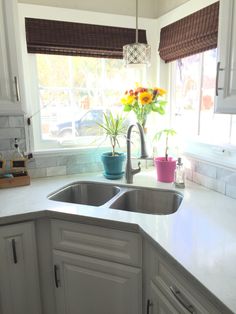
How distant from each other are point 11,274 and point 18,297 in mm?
145

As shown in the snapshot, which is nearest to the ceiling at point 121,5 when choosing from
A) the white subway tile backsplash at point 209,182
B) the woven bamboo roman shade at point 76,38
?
the woven bamboo roman shade at point 76,38

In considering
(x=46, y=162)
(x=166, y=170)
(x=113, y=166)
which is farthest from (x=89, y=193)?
(x=166, y=170)

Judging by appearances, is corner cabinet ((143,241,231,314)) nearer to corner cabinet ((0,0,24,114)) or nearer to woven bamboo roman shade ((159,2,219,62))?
corner cabinet ((0,0,24,114))

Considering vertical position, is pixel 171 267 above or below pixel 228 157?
below

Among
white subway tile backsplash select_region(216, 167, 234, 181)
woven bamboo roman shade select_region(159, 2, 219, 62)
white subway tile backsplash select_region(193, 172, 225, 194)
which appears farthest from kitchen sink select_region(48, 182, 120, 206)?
woven bamboo roman shade select_region(159, 2, 219, 62)

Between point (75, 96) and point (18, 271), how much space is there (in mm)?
1249

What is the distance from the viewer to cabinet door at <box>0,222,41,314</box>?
1370 millimetres

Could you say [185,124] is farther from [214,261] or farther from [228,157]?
[214,261]

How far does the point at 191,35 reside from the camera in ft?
5.53

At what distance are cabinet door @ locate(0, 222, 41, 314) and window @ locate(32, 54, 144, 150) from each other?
2.52 ft

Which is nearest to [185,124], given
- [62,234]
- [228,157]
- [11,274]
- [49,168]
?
[228,157]

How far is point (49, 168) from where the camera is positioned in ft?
6.49

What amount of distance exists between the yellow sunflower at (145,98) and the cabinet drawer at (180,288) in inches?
42.3

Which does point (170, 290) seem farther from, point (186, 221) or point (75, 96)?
point (75, 96)
